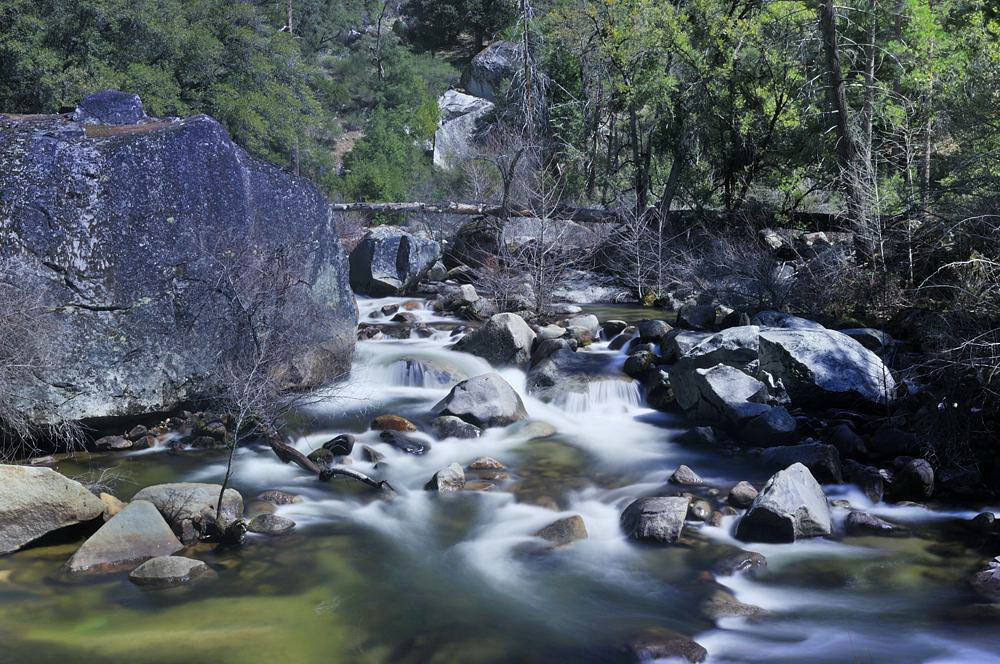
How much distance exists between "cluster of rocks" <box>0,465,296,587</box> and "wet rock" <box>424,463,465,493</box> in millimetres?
1624

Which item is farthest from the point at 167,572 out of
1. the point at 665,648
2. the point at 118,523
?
the point at 665,648

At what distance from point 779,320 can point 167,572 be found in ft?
31.8

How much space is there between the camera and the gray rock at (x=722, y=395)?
9969mm

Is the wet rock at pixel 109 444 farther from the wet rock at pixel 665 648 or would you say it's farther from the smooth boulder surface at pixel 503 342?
the wet rock at pixel 665 648

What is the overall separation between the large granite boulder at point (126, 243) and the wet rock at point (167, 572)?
10.9 feet

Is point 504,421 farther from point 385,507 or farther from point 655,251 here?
point 655,251

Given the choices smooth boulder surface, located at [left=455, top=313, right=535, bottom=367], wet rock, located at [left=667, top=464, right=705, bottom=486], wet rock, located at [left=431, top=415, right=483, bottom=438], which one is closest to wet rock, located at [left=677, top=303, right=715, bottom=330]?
smooth boulder surface, located at [left=455, top=313, right=535, bottom=367]

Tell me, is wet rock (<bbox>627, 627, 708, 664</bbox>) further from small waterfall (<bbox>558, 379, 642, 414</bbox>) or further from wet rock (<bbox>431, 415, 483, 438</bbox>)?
small waterfall (<bbox>558, 379, 642, 414</bbox>)

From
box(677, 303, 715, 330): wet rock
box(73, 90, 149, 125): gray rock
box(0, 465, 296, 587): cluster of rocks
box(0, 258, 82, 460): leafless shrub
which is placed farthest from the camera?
box(677, 303, 715, 330): wet rock

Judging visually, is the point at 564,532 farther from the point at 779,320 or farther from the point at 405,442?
the point at 779,320

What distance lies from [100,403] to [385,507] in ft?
11.6

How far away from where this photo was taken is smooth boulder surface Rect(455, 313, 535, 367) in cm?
1278

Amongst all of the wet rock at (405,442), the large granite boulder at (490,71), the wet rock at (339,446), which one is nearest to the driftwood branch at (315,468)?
the wet rock at (339,446)

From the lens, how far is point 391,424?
10.3 m
